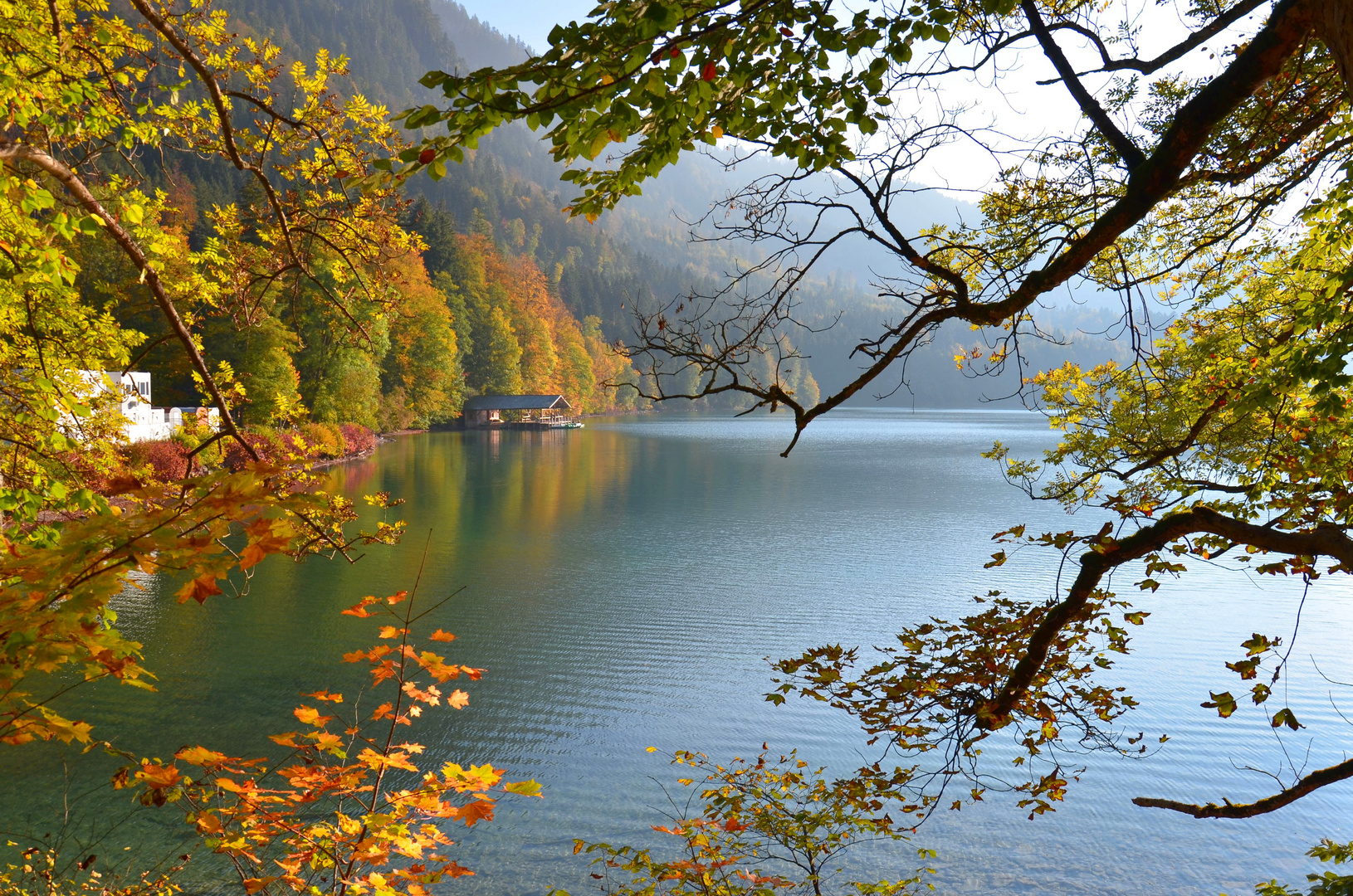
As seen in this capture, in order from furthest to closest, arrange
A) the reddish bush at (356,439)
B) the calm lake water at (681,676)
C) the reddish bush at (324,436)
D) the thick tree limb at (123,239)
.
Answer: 1. the reddish bush at (356,439)
2. the reddish bush at (324,436)
3. the calm lake water at (681,676)
4. the thick tree limb at (123,239)

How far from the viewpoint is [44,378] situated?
4281 mm

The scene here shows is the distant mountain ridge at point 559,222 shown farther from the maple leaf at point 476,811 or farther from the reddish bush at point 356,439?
the maple leaf at point 476,811

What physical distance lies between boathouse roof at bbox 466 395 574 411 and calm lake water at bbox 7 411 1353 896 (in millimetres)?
31465

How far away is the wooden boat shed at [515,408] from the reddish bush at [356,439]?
1824 centimetres

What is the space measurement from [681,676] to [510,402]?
147 feet

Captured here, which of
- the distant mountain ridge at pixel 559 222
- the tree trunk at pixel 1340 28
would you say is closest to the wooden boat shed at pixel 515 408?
the distant mountain ridge at pixel 559 222

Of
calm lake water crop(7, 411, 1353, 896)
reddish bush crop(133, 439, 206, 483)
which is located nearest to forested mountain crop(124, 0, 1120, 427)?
reddish bush crop(133, 439, 206, 483)

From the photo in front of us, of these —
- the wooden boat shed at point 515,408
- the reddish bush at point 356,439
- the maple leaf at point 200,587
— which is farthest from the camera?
the wooden boat shed at point 515,408

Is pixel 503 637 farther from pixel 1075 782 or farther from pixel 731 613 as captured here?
pixel 1075 782

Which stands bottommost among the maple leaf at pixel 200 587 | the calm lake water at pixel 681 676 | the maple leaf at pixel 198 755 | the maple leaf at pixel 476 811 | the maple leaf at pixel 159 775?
the calm lake water at pixel 681 676

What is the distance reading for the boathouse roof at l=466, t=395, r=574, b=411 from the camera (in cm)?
5238

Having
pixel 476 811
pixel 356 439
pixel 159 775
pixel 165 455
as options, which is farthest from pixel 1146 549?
pixel 356 439

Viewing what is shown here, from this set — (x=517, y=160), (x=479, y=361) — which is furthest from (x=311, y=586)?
(x=517, y=160)

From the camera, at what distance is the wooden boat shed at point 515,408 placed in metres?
52.6
